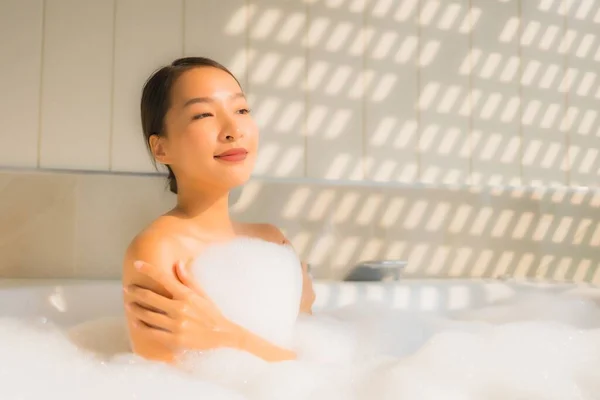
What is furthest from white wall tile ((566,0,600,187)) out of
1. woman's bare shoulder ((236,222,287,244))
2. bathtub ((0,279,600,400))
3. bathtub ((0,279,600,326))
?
woman's bare shoulder ((236,222,287,244))

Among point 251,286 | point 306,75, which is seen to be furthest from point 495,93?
point 251,286

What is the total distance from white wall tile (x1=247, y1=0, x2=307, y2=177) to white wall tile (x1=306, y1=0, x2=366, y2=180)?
0.03 metres

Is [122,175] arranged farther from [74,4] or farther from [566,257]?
[566,257]

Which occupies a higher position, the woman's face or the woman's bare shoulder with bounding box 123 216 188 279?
the woman's face

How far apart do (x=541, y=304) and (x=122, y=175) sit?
1144 mm

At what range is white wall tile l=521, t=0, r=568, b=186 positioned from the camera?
187 centimetres

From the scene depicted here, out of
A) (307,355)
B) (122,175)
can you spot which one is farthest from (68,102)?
(307,355)

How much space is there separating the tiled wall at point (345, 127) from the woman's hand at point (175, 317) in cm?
66

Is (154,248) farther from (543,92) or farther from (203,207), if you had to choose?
(543,92)

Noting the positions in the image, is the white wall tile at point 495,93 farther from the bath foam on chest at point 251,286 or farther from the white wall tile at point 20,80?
the white wall tile at point 20,80

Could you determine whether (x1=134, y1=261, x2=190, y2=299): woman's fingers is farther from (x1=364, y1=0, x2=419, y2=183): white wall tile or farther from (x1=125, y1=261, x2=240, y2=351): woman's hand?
(x1=364, y1=0, x2=419, y2=183): white wall tile

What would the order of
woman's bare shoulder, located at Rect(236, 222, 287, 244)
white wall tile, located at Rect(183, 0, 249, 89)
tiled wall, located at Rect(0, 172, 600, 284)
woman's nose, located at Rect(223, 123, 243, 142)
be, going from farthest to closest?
white wall tile, located at Rect(183, 0, 249, 89) < tiled wall, located at Rect(0, 172, 600, 284) < woman's bare shoulder, located at Rect(236, 222, 287, 244) < woman's nose, located at Rect(223, 123, 243, 142)

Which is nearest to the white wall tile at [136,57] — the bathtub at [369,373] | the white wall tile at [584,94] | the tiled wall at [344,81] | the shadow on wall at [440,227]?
the tiled wall at [344,81]

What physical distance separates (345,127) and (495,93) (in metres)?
0.53
